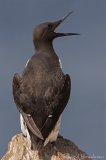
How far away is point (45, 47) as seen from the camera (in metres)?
21.1

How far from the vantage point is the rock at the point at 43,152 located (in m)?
18.5

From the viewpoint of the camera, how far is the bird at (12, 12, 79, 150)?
1866 centimetres

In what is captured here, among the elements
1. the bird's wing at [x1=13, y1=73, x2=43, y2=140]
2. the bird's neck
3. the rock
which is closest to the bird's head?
the bird's neck

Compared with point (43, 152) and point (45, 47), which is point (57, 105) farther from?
point (45, 47)

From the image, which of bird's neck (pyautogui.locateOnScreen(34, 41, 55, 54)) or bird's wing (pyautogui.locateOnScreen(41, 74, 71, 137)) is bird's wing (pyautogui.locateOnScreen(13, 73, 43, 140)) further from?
bird's neck (pyautogui.locateOnScreen(34, 41, 55, 54))

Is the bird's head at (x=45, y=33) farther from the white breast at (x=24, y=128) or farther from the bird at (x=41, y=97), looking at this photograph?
the white breast at (x=24, y=128)

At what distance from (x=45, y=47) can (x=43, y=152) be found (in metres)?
3.62

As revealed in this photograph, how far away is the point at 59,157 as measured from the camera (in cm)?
1847

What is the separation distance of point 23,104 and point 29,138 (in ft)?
2.89

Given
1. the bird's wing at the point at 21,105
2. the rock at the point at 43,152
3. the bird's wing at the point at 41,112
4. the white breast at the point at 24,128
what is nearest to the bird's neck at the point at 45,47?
the bird's wing at the point at 21,105

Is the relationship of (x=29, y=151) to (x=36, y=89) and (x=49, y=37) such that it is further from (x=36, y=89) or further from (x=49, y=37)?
(x=49, y=37)

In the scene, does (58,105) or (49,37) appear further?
(49,37)

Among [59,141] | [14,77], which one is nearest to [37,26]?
[14,77]

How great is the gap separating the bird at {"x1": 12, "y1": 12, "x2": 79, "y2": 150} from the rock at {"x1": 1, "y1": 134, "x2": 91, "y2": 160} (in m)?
0.19
